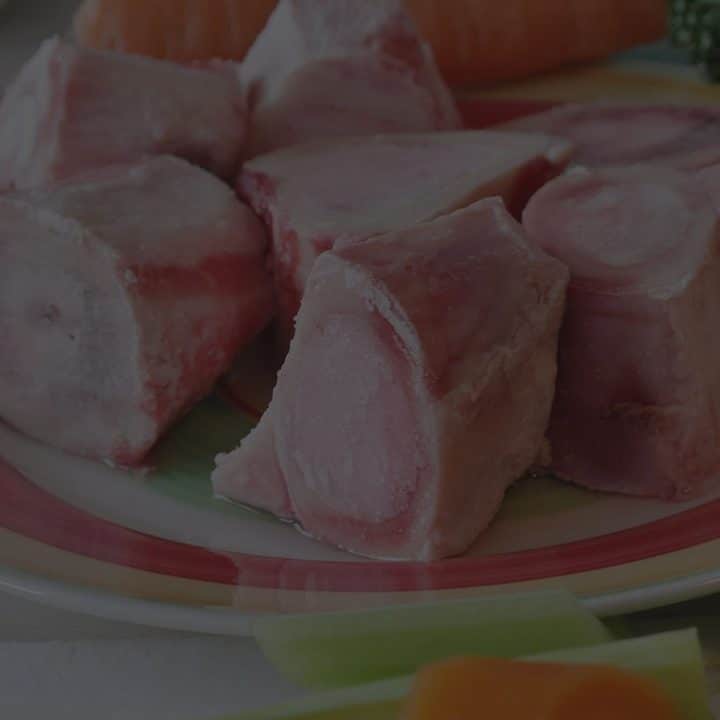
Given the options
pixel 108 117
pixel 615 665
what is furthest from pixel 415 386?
pixel 108 117

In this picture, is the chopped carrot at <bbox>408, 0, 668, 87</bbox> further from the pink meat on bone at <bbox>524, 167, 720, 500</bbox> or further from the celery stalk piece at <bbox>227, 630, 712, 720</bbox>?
the celery stalk piece at <bbox>227, 630, 712, 720</bbox>

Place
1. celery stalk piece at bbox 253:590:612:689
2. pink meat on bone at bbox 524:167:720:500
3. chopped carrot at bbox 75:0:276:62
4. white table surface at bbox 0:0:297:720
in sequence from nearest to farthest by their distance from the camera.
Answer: celery stalk piece at bbox 253:590:612:689 → white table surface at bbox 0:0:297:720 → pink meat on bone at bbox 524:167:720:500 → chopped carrot at bbox 75:0:276:62

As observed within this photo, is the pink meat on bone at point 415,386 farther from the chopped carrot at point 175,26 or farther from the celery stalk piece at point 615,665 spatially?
the chopped carrot at point 175,26

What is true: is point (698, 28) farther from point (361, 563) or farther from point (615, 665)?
point (615, 665)

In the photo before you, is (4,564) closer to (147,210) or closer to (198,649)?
(198,649)

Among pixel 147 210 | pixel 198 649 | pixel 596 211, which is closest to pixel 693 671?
pixel 198 649

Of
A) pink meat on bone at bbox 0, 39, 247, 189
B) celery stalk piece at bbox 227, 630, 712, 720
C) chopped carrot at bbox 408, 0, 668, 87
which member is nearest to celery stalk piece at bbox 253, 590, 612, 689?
celery stalk piece at bbox 227, 630, 712, 720
